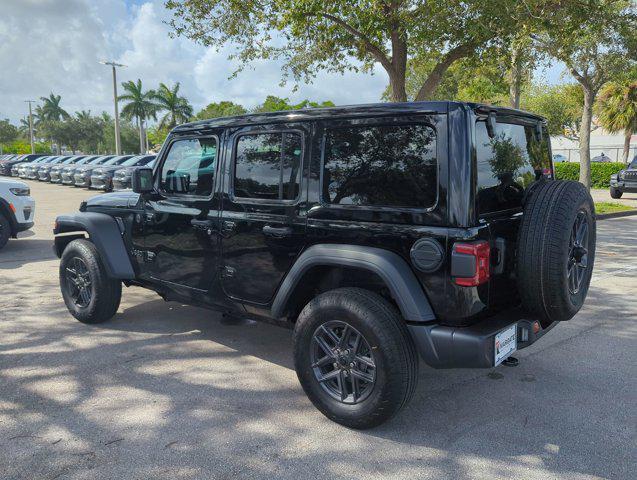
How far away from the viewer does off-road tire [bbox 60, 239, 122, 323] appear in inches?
191

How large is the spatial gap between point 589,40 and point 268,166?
1351 cm

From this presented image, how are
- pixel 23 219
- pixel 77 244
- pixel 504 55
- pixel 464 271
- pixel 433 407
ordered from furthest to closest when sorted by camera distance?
pixel 504 55 → pixel 23 219 → pixel 77 244 → pixel 433 407 → pixel 464 271

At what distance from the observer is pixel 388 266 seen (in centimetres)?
296

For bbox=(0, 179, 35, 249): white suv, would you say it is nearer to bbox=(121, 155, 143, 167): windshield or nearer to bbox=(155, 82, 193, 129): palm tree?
bbox=(121, 155, 143, 167): windshield

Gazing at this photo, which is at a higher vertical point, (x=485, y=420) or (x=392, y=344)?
(x=392, y=344)

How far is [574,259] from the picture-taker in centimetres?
330

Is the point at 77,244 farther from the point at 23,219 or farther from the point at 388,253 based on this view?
the point at 23,219

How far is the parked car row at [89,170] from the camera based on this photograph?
19.8m

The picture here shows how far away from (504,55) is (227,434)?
33.9ft

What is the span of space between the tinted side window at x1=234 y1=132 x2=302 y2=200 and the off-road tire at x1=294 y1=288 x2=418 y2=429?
800mm

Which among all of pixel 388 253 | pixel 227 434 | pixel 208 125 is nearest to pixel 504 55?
pixel 208 125

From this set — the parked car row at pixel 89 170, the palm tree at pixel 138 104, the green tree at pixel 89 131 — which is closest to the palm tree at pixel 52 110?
the green tree at pixel 89 131

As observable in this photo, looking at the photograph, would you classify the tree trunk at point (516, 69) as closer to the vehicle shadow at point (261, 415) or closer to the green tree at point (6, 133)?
the vehicle shadow at point (261, 415)

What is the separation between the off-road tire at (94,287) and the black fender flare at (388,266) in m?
2.39
